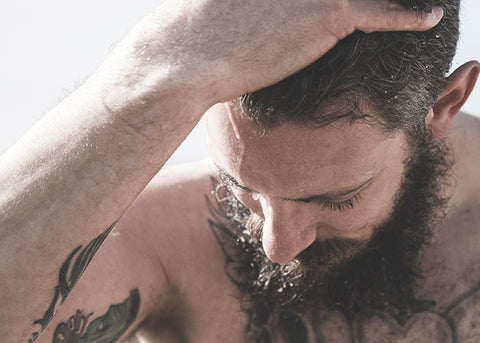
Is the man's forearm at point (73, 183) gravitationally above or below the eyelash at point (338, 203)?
above

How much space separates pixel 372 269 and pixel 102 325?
93 cm

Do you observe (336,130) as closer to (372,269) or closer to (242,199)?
(242,199)

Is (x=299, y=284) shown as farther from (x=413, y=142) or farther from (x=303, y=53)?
(x=303, y=53)

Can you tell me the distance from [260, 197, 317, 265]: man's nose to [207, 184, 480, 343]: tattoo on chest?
1.64ft

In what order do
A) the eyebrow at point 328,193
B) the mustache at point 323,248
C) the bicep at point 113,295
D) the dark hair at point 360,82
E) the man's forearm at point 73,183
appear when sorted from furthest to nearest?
the mustache at point 323,248
the bicep at point 113,295
the eyebrow at point 328,193
the dark hair at point 360,82
the man's forearm at point 73,183

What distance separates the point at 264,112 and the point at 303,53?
0.64ft

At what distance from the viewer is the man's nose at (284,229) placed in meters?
1.69

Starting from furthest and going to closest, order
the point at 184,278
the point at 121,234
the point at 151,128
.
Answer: the point at 184,278, the point at 121,234, the point at 151,128

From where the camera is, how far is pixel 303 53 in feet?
4.53

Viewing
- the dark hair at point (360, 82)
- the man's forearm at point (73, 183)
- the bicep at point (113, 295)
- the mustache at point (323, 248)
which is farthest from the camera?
the mustache at point (323, 248)

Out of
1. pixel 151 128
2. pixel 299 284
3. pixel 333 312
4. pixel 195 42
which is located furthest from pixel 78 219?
pixel 333 312

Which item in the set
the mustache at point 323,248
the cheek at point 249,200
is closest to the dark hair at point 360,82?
the cheek at point 249,200

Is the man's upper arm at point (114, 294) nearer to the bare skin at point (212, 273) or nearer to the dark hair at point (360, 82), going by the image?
the bare skin at point (212, 273)

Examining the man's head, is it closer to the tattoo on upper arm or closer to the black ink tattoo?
the tattoo on upper arm
